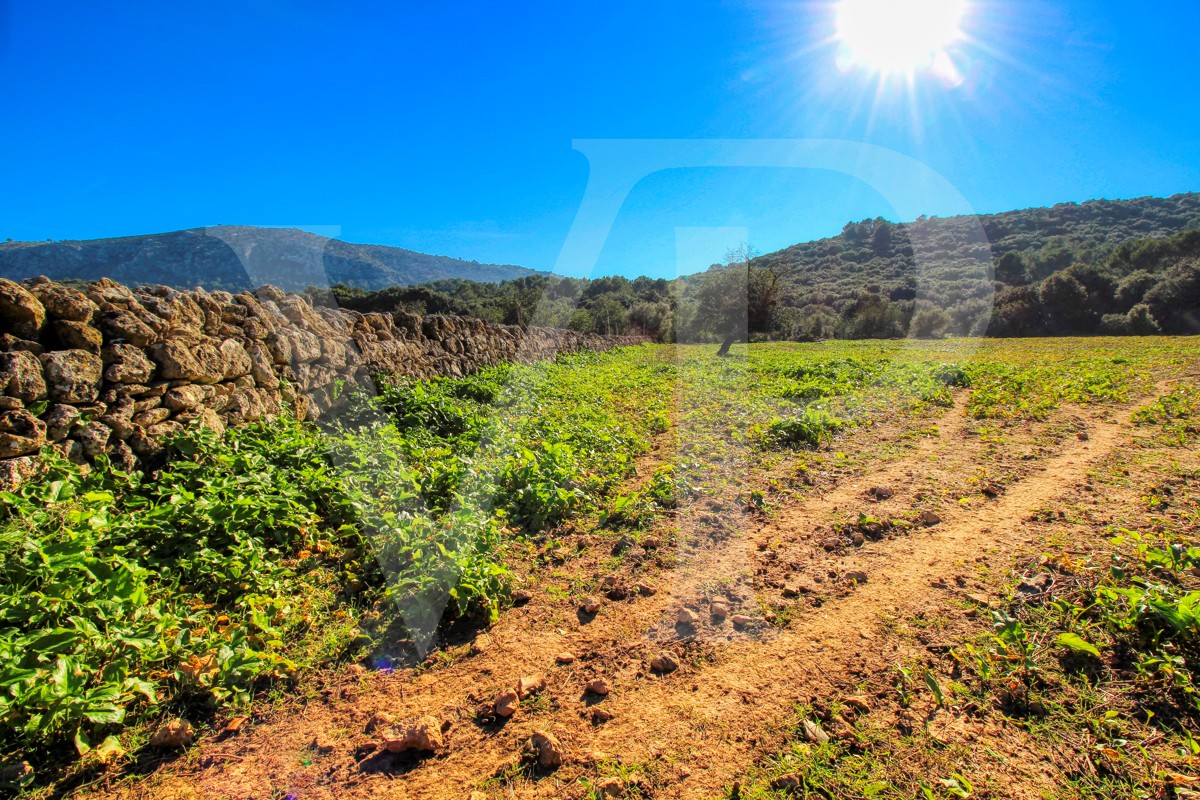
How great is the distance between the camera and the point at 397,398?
7.76 meters

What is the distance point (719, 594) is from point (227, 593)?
3.05 metres

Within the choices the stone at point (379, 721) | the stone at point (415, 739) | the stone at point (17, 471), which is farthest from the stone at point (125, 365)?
the stone at point (415, 739)

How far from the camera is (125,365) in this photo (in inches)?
167

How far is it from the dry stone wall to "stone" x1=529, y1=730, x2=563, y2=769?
377cm

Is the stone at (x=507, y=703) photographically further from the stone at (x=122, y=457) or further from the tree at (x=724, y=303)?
the tree at (x=724, y=303)

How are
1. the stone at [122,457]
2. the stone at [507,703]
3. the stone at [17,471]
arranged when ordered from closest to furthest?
the stone at [507,703], the stone at [17,471], the stone at [122,457]

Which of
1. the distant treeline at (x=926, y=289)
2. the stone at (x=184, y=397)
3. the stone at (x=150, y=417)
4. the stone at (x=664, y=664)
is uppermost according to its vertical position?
the distant treeline at (x=926, y=289)

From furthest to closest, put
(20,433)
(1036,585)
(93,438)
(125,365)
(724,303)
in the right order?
1. (724,303)
2. (125,365)
3. (93,438)
4. (20,433)
5. (1036,585)

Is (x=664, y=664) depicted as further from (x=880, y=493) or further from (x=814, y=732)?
(x=880, y=493)

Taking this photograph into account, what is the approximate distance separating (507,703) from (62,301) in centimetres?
476

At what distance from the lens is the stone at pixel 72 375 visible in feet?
12.2

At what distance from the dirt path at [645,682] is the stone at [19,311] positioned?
3.71m

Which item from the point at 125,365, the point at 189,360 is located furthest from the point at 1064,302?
the point at 125,365

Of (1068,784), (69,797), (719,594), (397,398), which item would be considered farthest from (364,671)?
(397,398)
